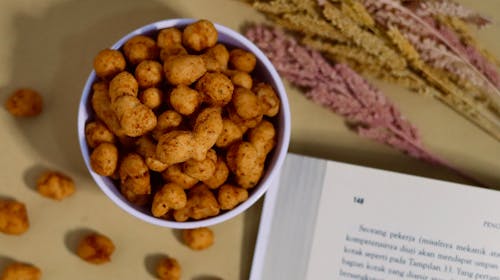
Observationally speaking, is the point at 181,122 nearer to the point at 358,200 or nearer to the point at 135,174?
the point at 135,174

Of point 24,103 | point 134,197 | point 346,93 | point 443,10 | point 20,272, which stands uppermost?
point 443,10

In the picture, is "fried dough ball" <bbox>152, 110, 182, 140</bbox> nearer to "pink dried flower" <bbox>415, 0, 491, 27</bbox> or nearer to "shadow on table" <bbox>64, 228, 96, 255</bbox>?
"shadow on table" <bbox>64, 228, 96, 255</bbox>

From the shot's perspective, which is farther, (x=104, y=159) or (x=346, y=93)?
(x=346, y=93)

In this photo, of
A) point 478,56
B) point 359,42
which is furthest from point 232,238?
point 478,56

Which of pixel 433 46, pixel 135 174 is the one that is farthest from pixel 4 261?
pixel 433 46

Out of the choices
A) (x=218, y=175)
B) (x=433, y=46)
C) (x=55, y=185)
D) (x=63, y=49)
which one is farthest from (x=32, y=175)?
(x=433, y=46)

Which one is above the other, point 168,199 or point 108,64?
point 108,64

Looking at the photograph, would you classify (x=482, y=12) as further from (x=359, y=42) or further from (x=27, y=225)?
(x=27, y=225)

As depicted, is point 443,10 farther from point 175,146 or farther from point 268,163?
point 175,146
